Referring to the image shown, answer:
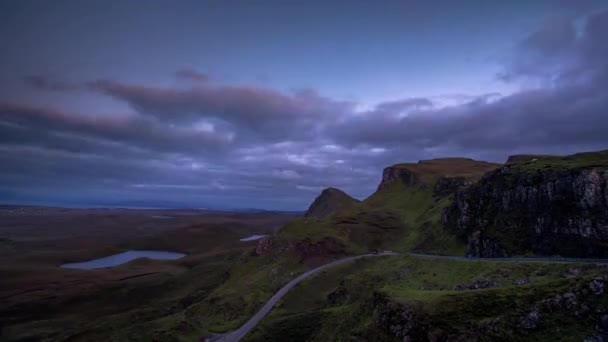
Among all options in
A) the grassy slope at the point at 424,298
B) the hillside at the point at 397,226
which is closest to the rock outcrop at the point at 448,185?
the hillside at the point at 397,226

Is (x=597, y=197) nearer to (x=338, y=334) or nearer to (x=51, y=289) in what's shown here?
(x=338, y=334)

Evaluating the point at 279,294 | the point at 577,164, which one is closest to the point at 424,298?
the point at 279,294

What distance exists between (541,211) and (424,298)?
49002 millimetres

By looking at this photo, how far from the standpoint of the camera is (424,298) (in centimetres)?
4653

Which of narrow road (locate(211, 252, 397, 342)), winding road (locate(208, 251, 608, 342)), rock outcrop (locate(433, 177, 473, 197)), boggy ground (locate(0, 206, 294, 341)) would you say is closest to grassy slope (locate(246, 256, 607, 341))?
winding road (locate(208, 251, 608, 342))

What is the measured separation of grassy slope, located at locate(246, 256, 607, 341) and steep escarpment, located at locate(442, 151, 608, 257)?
54.2 ft

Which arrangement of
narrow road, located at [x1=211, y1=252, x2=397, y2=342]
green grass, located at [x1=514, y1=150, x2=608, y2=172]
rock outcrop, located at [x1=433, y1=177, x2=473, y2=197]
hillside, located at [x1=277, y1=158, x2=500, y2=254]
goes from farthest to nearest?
rock outcrop, located at [x1=433, y1=177, x2=473, y2=197] < hillside, located at [x1=277, y1=158, x2=500, y2=254] < green grass, located at [x1=514, y1=150, x2=608, y2=172] < narrow road, located at [x1=211, y1=252, x2=397, y2=342]

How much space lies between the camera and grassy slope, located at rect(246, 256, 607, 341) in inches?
→ 1522

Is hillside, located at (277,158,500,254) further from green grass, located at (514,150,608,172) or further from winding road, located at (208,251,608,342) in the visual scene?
green grass, located at (514,150,608,172)

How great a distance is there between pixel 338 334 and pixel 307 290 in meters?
33.8

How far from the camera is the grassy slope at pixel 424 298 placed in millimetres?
38656

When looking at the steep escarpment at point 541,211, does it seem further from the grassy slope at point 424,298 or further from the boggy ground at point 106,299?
the boggy ground at point 106,299

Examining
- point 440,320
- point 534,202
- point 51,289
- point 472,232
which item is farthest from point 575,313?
point 51,289

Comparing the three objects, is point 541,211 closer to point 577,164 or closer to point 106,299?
point 577,164
